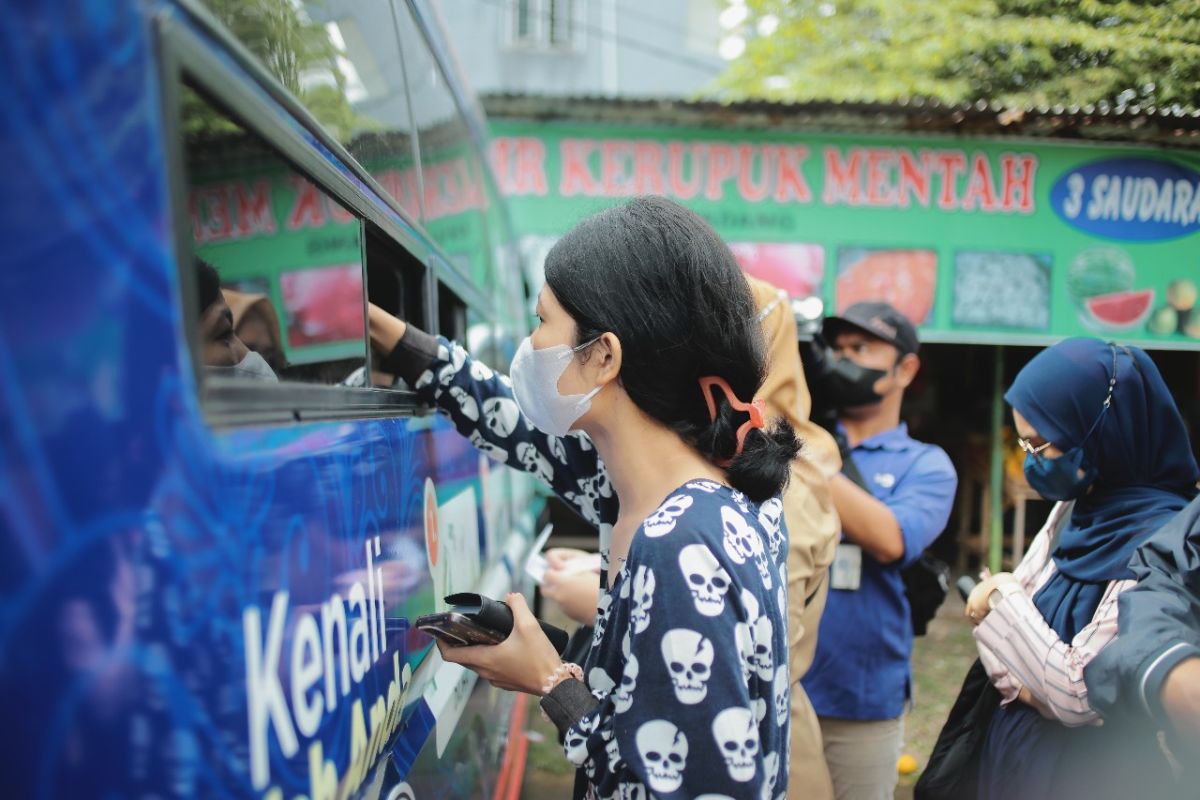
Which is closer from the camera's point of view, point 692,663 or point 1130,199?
point 692,663

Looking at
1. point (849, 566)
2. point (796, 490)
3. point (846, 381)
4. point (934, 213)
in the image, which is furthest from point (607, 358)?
point (934, 213)

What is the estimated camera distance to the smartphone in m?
1.19

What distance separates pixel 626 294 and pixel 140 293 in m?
0.68

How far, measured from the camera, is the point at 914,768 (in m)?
4.08

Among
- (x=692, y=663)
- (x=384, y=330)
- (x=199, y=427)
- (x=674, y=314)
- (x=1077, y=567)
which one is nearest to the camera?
(x=199, y=427)

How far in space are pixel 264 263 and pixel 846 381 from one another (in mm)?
1898

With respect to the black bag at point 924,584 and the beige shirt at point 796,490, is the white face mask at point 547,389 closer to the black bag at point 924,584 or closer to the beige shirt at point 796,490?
the beige shirt at point 796,490

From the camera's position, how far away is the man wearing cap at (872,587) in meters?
2.24

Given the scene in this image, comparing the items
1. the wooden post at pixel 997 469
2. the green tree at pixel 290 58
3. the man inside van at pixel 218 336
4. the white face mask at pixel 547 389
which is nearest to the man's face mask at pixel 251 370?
the man inside van at pixel 218 336

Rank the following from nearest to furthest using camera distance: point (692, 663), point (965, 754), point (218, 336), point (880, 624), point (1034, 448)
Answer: point (218, 336) < point (692, 663) < point (1034, 448) < point (965, 754) < point (880, 624)

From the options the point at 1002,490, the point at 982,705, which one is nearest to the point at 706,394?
the point at 982,705

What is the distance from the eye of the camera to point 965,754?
6.65ft

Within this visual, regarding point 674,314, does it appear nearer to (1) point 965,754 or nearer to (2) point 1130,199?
(1) point 965,754

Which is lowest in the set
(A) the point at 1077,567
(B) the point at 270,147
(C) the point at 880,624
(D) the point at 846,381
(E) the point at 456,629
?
(C) the point at 880,624
